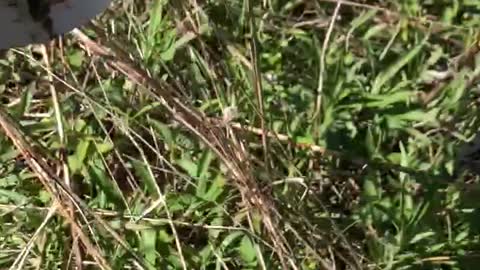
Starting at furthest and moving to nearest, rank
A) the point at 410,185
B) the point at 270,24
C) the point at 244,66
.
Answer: the point at 270,24 < the point at 244,66 < the point at 410,185

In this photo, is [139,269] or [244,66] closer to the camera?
[139,269]

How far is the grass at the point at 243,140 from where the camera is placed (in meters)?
1.39

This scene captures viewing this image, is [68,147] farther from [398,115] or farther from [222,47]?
[398,115]

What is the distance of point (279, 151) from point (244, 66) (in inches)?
7.1

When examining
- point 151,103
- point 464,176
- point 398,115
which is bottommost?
point 464,176

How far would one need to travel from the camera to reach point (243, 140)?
1.44 meters

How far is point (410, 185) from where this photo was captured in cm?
148

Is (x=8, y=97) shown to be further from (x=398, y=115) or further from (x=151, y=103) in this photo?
(x=398, y=115)

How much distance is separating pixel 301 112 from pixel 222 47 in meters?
0.19

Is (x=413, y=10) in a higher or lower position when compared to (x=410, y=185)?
higher

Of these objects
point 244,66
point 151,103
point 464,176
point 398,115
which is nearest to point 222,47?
point 244,66

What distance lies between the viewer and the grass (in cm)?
139

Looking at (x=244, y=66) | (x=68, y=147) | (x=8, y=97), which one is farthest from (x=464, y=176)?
(x=8, y=97)

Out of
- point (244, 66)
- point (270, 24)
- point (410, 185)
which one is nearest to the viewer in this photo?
point (410, 185)
